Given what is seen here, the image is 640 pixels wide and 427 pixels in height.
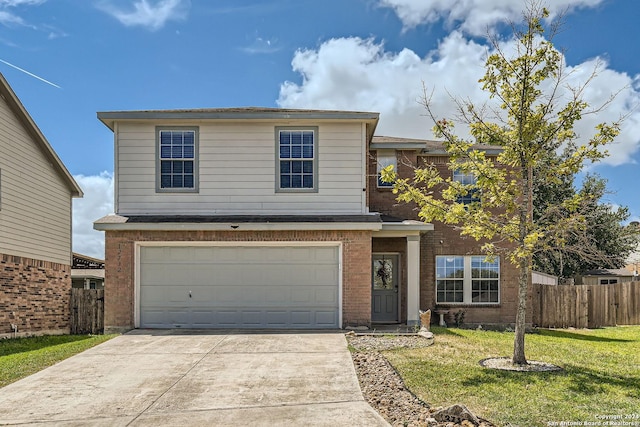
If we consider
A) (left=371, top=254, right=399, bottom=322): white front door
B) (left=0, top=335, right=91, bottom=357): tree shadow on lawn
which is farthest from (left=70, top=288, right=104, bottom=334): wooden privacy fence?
(left=371, top=254, right=399, bottom=322): white front door

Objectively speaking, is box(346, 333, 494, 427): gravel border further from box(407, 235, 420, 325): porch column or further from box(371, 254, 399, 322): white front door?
box(371, 254, 399, 322): white front door

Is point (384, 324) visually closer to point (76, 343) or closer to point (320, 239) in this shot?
point (320, 239)

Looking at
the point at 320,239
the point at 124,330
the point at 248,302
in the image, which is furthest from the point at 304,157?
the point at 124,330

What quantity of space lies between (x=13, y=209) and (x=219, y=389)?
10.4 metres

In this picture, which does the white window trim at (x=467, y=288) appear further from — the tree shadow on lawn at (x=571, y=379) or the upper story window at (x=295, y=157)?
the tree shadow on lawn at (x=571, y=379)

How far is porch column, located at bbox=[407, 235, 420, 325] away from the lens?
51.3 ft

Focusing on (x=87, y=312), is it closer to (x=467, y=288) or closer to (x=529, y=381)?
(x=467, y=288)

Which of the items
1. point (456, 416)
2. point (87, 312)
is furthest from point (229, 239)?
point (456, 416)

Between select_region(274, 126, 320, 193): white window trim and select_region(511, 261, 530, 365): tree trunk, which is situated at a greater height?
select_region(274, 126, 320, 193): white window trim

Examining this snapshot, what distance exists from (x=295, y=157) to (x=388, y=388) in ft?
27.3

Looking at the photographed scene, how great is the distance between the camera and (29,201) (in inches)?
662

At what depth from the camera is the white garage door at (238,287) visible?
49.1 feet

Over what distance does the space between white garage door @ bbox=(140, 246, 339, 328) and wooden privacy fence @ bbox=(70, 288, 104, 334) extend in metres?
2.46

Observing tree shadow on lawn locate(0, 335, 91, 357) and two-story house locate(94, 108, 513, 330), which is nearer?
tree shadow on lawn locate(0, 335, 91, 357)
